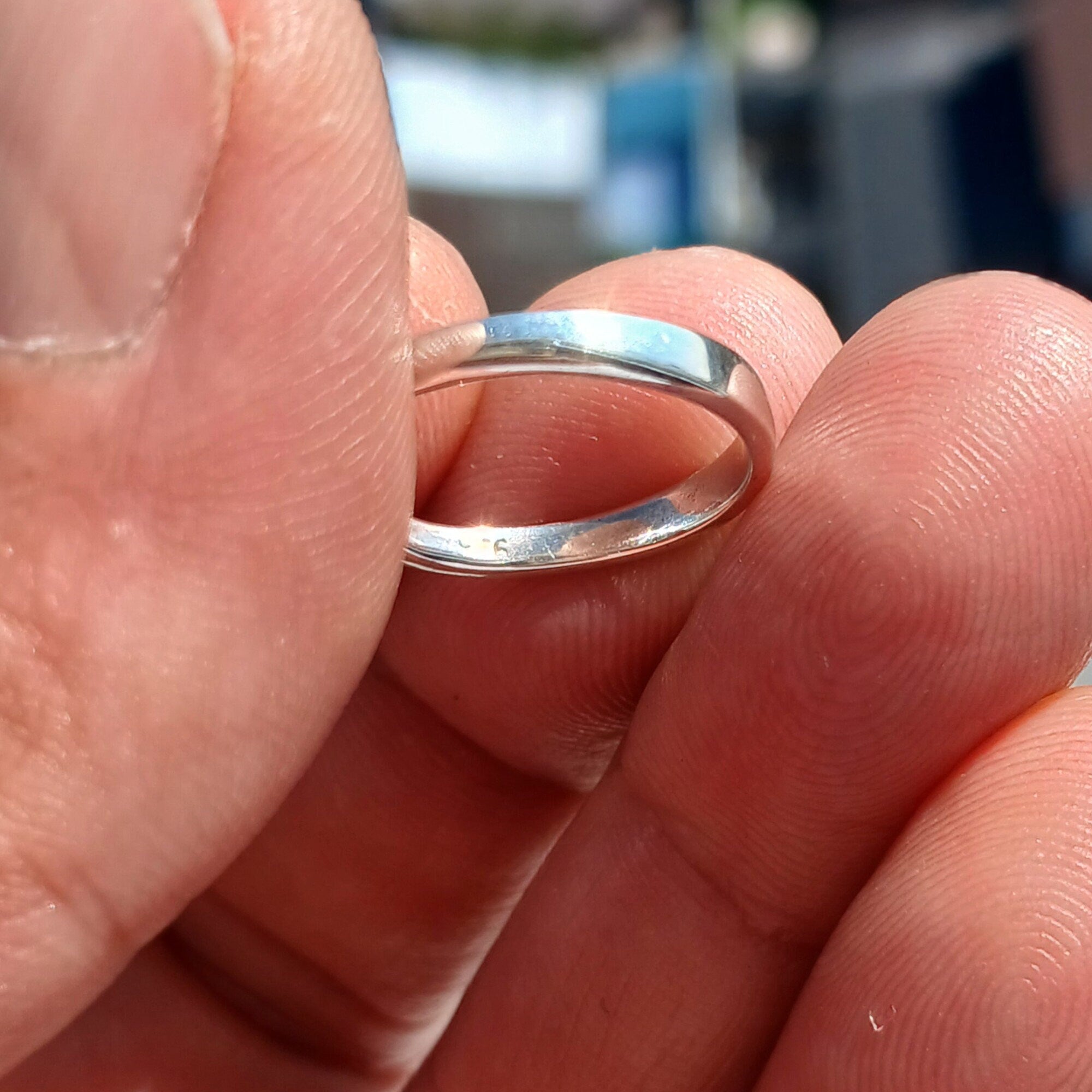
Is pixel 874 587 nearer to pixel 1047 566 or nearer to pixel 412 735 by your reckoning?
pixel 1047 566

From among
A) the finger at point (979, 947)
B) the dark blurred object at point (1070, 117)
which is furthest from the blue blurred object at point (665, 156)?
the finger at point (979, 947)

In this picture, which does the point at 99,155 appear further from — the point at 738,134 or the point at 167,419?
the point at 738,134

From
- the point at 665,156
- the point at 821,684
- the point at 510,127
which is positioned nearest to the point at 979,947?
the point at 821,684

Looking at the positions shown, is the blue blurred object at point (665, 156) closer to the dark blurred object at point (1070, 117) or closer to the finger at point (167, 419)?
the dark blurred object at point (1070, 117)

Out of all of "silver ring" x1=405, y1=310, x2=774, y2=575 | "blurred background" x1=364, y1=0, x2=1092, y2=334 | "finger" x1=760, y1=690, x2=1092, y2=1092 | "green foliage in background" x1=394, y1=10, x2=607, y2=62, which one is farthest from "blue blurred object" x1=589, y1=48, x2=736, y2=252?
"finger" x1=760, y1=690, x2=1092, y2=1092

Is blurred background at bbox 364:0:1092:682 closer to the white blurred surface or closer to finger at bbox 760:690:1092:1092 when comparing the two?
the white blurred surface

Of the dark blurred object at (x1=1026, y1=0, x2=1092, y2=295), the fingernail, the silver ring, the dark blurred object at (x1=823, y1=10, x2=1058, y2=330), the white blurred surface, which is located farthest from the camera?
the white blurred surface

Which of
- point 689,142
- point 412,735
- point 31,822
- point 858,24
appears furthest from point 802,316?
point 858,24
